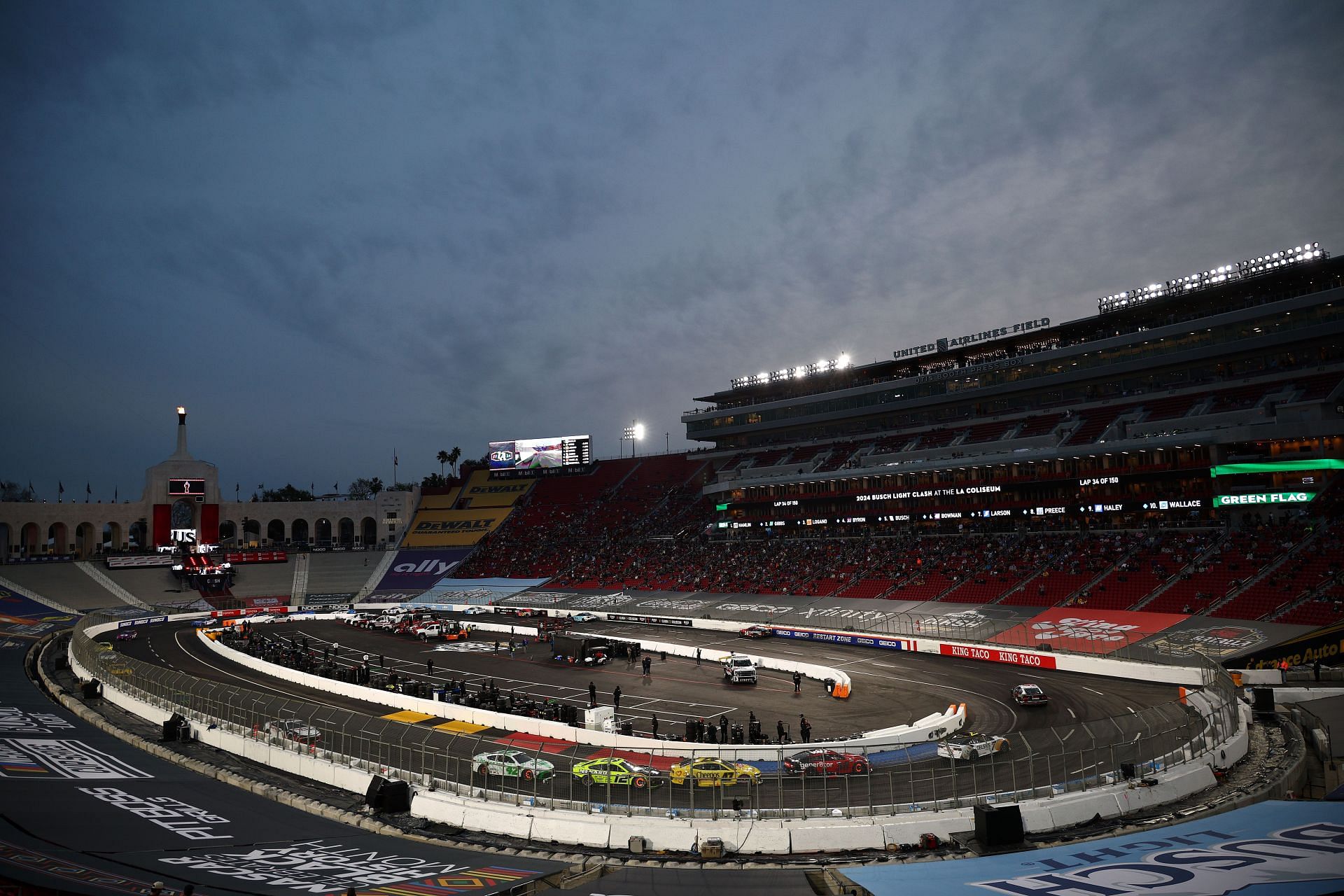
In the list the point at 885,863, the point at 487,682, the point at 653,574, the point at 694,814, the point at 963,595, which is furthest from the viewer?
the point at 653,574

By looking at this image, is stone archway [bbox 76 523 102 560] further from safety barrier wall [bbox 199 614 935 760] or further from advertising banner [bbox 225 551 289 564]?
safety barrier wall [bbox 199 614 935 760]

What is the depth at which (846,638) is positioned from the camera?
54.6m

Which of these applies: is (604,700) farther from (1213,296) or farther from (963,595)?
(1213,296)

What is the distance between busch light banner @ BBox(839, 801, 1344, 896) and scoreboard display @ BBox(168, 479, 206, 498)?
349ft

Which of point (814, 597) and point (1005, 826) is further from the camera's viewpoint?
point (814, 597)

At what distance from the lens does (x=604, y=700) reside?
127ft

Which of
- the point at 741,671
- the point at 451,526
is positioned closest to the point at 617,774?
the point at 741,671

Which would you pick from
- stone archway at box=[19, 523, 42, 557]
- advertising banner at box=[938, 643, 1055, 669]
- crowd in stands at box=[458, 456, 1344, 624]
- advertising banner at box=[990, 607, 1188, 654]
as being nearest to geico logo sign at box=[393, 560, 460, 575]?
crowd in stands at box=[458, 456, 1344, 624]

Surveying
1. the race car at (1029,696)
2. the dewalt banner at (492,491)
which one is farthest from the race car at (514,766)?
the dewalt banner at (492,491)

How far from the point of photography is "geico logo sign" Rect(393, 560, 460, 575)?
325 ft

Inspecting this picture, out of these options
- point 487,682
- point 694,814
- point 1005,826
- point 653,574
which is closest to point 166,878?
Answer: point 694,814

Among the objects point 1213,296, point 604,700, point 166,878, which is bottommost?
point 604,700

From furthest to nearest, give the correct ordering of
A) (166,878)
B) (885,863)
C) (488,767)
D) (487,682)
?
(487,682) → (488,767) → (885,863) → (166,878)

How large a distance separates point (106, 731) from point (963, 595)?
169 feet
